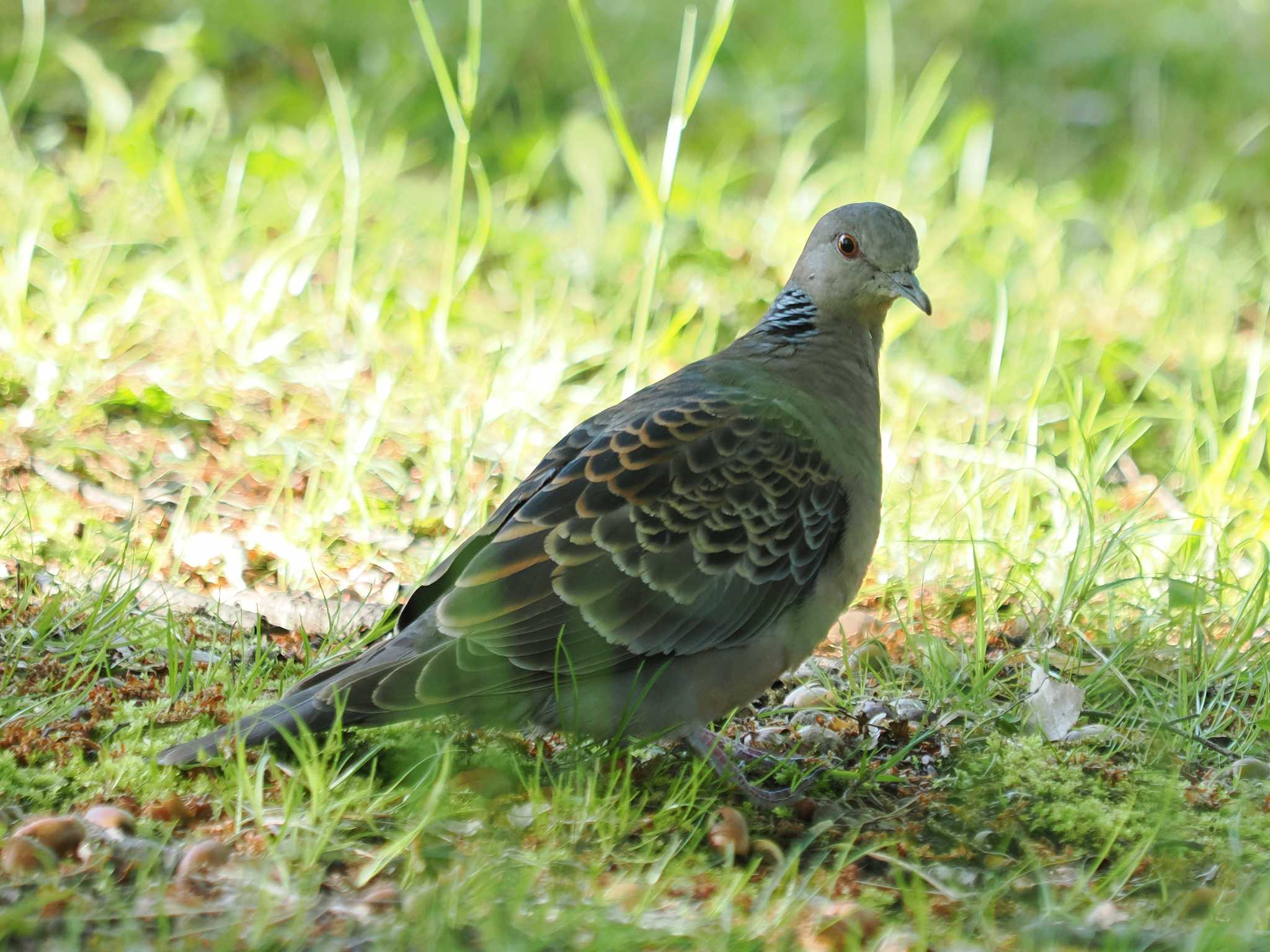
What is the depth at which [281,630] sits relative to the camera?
3486 mm

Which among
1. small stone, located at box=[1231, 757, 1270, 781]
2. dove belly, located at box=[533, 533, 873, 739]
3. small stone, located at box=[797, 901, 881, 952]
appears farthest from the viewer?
small stone, located at box=[1231, 757, 1270, 781]

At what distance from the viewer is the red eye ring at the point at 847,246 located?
345cm

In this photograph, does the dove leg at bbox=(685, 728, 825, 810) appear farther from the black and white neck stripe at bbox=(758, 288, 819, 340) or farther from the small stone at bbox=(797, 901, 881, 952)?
the black and white neck stripe at bbox=(758, 288, 819, 340)

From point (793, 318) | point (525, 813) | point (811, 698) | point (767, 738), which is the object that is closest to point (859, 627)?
point (811, 698)

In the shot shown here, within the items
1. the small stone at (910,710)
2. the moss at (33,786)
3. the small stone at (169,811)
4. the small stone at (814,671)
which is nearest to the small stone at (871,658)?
the small stone at (814,671)

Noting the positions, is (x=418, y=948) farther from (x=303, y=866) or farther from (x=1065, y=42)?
(x=1065, y=42)

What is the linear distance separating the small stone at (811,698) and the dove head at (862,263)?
2.94ft

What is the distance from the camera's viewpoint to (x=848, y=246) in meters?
3.47

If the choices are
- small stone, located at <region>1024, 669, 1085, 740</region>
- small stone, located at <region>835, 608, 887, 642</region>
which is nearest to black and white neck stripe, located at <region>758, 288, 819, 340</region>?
small stone, located at <region>835, 608, 887, 642</region>

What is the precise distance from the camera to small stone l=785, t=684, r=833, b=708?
338 centimetres

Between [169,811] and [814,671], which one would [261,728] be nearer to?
[169,811]

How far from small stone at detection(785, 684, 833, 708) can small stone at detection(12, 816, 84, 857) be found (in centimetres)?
164

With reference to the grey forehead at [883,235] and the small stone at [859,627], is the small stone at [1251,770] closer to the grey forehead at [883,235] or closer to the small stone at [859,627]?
Result: the small stone at [859,627]

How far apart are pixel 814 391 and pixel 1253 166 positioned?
5.16 meters
